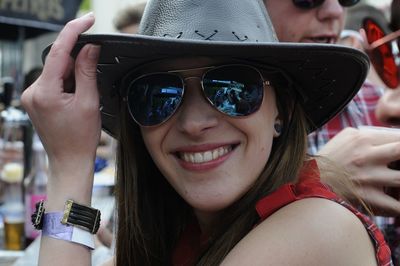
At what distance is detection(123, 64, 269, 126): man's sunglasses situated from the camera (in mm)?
1677

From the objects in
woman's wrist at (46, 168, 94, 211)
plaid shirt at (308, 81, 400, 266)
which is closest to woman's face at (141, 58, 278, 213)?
woman's wrist at (46, 168, 94, 211)

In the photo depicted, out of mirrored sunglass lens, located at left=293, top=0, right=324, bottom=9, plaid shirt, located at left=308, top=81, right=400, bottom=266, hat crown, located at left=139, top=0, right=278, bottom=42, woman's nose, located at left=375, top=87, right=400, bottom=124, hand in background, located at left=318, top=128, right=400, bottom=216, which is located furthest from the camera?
plaid shirt, located at left=308, top=81, right=400, bottom=266

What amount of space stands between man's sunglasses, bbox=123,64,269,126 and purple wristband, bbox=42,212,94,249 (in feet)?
1.22

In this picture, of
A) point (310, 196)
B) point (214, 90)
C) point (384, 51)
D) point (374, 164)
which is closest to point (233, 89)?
point (214, 90)

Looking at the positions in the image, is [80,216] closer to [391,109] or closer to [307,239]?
[307,239]

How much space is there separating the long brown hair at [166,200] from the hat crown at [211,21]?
0.23m

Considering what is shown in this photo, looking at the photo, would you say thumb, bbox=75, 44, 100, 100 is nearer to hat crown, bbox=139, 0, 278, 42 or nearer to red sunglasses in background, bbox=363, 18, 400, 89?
hat crown, bbox=139, 0, 278, 42

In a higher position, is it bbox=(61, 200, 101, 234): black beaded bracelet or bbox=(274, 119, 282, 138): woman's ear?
bbox=(274, 119, 282, 138): woman's ear

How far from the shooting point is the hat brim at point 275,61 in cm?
160

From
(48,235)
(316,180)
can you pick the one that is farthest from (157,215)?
(316,180)

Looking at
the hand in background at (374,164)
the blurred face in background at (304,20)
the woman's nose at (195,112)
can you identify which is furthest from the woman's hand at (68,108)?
the blurred face in background at (304,20)

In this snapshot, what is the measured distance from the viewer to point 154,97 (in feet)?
5.77

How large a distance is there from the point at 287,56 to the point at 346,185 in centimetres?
54

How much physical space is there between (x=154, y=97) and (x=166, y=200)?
22.2 inches
